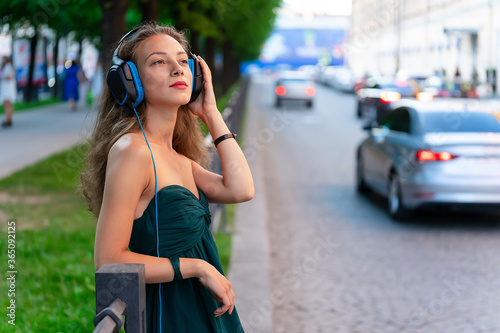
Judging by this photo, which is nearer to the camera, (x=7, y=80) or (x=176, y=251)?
(x=176, y=251)

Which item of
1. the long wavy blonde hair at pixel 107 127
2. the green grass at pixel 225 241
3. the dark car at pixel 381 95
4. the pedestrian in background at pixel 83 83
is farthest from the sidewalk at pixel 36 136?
the dark car at pixel 381 95

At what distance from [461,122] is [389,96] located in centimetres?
1709

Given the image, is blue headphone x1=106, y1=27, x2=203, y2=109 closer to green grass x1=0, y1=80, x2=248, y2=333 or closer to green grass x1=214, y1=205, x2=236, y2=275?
green grass x1=0, y1=80, x2=248, y2=333

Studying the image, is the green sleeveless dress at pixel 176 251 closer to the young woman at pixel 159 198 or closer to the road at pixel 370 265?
the young woman at pixel 159 198

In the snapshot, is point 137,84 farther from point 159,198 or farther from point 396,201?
point 396,201

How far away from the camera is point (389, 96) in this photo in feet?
87.0

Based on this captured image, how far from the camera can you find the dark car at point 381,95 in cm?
2611

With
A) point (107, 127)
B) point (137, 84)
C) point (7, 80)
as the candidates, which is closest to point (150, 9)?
point (7, 80)

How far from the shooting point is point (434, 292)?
21.5 feet

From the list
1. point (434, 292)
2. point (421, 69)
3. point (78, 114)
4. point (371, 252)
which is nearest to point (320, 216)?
point (371, 252)

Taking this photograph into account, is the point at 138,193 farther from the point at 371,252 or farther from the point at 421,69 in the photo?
the point at 421,69

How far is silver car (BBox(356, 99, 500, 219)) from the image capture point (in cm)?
906

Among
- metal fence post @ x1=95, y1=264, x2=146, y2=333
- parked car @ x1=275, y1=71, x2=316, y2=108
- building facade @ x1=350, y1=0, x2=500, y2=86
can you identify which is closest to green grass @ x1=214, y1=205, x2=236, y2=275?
metal fence post @ x1=95, y1=264, x2=146, y2=333

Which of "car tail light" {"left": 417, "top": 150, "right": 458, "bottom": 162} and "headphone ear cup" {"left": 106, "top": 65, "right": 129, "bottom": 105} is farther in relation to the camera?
"car tail light" {"left": 417, "top": 150, "right": 458, "bottom": 162}
